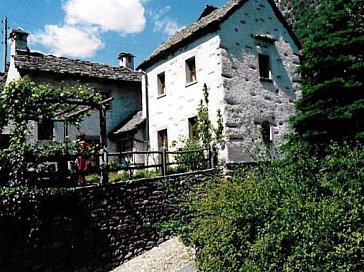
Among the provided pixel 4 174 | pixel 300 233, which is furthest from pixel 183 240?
pixel 300 233

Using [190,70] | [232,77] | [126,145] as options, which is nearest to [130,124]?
[126,145]

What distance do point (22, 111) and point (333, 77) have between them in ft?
31.0

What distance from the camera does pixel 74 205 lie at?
1087 cm

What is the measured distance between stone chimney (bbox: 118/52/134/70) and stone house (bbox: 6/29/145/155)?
6.86ft

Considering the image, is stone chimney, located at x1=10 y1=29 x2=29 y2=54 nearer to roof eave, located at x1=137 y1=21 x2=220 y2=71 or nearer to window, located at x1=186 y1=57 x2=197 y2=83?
roof eave, located at x1=137 y1=21 x2=220 y2=71

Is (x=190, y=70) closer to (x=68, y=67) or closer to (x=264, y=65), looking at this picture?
(x=264, y=65)

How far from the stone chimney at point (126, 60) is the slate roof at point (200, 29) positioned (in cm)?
429

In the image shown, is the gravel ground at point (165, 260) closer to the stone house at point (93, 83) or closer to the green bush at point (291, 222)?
the green bush at point (291, 222)

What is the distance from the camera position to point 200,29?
16.9 meters

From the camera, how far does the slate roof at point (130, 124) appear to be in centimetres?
2006

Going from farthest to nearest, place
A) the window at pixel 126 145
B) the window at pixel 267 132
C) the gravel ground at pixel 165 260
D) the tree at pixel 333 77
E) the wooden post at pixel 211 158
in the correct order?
the window at pixel 126 145
the window at pixel 267 132
the wooden post at pixel 211 158
the tree at pixel 333 77
the gravel ground at pixel 165 260

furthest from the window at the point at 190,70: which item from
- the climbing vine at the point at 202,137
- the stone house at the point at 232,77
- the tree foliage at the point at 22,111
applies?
the tree foliage at the point at 22,111

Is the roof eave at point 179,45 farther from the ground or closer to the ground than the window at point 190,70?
farther from the ground

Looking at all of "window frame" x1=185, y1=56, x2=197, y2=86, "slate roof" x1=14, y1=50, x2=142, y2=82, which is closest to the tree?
"window frame" x1=185, y1=56, x2=197, y2=86
